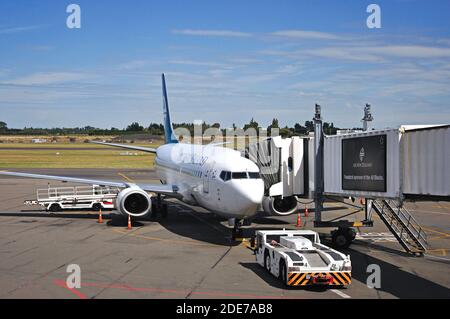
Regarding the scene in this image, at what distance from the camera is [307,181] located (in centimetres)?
2789

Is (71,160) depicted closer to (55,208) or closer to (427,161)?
(55,208)

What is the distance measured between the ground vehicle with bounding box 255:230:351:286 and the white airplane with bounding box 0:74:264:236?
3542mm

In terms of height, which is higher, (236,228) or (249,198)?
(249,198)

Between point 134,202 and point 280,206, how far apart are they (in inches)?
361

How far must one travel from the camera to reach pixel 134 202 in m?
33.9

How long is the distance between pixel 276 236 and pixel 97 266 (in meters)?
7.46

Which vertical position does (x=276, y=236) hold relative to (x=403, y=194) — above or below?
below

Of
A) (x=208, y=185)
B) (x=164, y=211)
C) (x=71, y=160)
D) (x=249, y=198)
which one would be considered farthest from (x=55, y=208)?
(x=71, y=160)

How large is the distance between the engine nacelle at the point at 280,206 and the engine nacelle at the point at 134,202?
7337 millimetres

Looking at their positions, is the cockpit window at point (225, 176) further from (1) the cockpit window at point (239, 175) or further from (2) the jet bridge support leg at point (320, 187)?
(2) the jet bridge support leg at point (320, 187)

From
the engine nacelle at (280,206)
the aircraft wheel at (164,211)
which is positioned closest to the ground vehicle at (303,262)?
the engine nacelle at (280,206)

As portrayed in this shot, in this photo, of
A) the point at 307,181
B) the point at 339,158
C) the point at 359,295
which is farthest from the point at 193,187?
the point at 359,295

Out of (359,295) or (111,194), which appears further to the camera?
(111,194)
